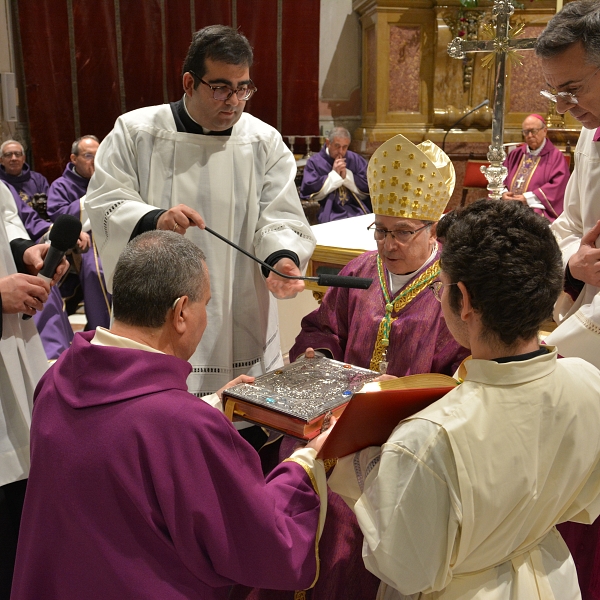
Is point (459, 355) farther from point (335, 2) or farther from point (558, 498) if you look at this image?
point (335, 2)

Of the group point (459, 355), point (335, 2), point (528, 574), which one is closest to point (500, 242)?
point (528, 574)

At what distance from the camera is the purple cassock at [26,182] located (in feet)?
22.7

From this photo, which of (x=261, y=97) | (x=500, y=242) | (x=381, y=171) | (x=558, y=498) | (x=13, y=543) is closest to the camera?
(x=500, y=242)

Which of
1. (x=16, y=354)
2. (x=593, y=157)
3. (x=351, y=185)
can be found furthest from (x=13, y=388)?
(x=351, y=185)

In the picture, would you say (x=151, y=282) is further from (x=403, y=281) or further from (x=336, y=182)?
(x=336, y=182)

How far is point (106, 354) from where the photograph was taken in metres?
1.44

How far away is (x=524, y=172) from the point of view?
7.87 meters

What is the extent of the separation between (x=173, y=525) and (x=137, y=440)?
0.19 metres

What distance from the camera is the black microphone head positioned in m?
2.18

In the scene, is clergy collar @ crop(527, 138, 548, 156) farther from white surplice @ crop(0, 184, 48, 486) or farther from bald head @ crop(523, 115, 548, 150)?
white surplice @ crop(0, 184, 48, 486)

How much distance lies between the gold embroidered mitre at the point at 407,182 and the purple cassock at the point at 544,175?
5.35 m

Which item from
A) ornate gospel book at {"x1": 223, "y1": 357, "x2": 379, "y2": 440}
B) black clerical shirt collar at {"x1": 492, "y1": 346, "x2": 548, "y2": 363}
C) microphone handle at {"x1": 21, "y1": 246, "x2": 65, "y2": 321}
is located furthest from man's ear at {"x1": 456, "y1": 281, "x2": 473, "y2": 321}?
microphone handle at {"x1": 21, "y1": 246, "x2": 65, "y2": 321}

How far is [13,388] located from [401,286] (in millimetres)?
1428

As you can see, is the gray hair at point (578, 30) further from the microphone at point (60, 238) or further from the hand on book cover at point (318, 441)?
the microphone at point (60, 238)
